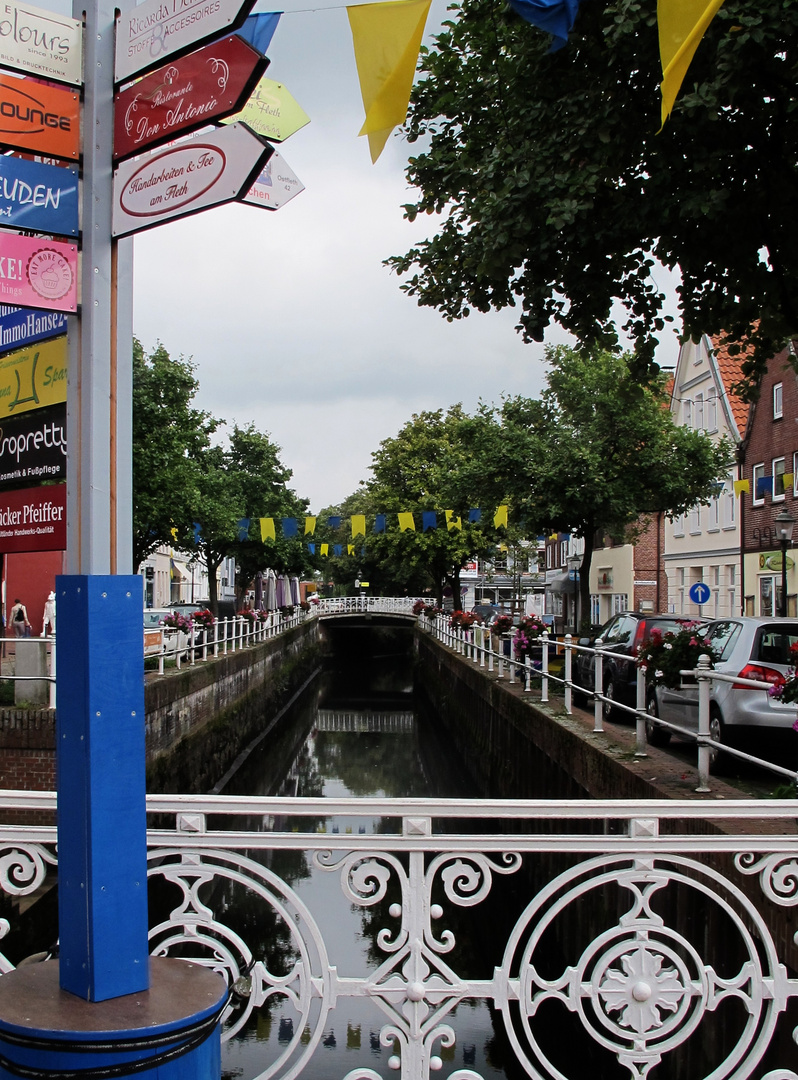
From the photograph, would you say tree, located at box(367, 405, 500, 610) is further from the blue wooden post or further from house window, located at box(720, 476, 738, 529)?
the blue wooden post

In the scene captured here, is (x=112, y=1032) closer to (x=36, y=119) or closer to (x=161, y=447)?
(x=36, y=119)

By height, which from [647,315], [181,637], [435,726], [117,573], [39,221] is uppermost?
[647,315]

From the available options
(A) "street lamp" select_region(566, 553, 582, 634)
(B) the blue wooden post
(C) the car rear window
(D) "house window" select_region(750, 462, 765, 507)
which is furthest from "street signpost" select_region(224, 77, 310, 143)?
(A) "street lamp" select_region(566, 553, 582, 634)

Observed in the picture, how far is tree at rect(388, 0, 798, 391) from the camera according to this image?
7055 millimetres

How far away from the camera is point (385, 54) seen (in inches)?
130

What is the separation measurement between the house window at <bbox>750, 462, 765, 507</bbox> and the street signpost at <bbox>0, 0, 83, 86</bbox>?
29515mm

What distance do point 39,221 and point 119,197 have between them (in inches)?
8.9

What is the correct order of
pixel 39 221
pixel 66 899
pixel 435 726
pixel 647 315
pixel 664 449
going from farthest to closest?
1. pixel 435 726
2. pixel 664 449
3. pixel 647 315
4. pixel 39 221
5. pixel 66 899

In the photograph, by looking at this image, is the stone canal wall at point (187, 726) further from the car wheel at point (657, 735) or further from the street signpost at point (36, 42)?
the street signpost at point (36, 42)

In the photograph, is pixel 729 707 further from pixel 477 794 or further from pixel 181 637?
pixel 181 637

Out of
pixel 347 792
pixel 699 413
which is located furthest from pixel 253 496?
pixel 347 792

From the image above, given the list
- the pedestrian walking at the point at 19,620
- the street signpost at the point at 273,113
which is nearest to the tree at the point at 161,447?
the pedestrian walking at the point at 19,620

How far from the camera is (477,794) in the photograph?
62.4ft

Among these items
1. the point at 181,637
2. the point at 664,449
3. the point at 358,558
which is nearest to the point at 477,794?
the point at 181,637
